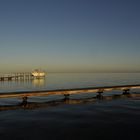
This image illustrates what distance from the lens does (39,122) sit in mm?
14148

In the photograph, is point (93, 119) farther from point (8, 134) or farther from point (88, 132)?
point (8, 134)

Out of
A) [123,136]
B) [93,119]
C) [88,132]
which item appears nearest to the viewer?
[123,136]

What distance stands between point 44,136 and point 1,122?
4.86m

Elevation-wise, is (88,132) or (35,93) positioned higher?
(35,93)

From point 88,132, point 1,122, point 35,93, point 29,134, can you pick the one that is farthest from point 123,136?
point 35,93

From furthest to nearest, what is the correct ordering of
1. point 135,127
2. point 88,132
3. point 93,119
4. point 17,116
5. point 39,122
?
point 17,116 → point 93,119 → point 39,122 → point 135,127 → point 88,132

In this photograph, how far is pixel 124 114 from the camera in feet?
54.7

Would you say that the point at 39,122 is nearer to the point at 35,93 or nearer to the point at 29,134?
the point at 29,134

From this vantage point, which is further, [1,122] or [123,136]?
[1,122]

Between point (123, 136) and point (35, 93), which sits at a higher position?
point (35, 93)

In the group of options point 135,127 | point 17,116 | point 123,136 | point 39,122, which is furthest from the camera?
point 17,116

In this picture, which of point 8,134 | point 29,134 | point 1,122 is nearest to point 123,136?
point 29,134

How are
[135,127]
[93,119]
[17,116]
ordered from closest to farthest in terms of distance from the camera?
[135,127] → [93,119] → [17,116]

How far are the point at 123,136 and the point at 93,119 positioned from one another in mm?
4344
